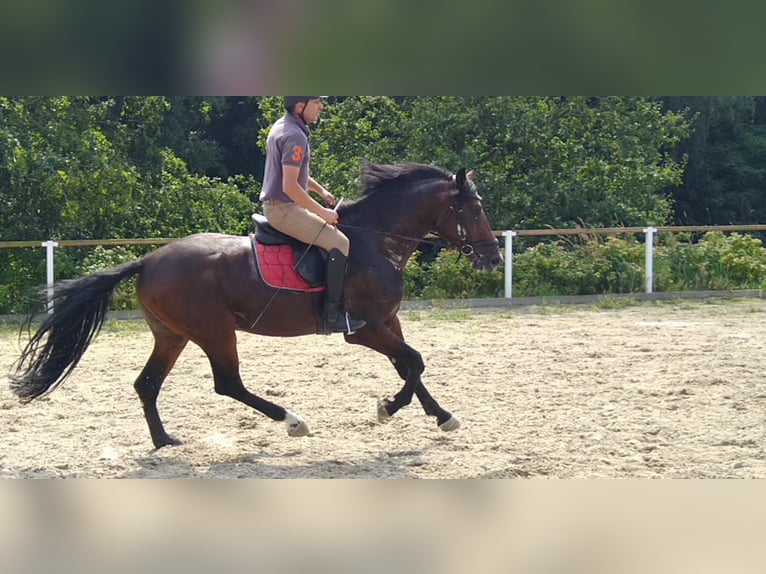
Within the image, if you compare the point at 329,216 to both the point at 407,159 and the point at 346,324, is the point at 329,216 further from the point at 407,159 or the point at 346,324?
the point at 407,159

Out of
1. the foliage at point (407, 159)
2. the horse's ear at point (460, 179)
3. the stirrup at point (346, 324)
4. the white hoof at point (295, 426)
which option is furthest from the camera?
the foliage at point (407, 159)

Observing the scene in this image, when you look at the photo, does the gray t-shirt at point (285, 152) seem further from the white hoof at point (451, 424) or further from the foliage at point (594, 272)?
the foliage at point (594, 272)

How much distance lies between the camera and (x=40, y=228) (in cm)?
1698

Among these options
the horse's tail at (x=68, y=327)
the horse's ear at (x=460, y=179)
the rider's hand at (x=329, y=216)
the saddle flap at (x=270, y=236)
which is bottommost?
the horse's tail at (x=68, y=327)

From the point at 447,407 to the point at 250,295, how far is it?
1.98m

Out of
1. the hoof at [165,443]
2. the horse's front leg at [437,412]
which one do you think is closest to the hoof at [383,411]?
the horse's front leg at [437,412]

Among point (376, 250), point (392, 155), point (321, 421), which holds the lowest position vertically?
point (321, 421)

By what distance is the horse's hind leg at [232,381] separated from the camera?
5.89m

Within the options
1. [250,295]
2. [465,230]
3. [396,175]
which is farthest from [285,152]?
[465,230]

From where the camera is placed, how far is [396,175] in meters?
6.37

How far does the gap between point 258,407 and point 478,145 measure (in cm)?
1455
